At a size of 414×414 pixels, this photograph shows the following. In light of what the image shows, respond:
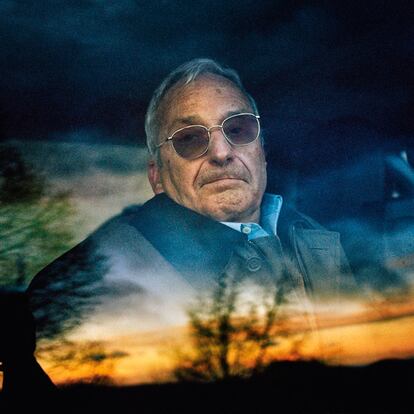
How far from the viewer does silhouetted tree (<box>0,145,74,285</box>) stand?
100 inches

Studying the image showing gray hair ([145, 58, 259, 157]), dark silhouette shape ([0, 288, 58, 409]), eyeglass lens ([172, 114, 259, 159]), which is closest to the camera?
dark silhouette shape ([0, 288, 58, 409])

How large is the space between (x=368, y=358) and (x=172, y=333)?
97 centimetres

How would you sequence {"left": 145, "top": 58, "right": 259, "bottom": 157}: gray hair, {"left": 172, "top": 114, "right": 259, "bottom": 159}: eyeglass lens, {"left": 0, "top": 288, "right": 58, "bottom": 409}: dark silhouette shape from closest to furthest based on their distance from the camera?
{"left": 0, "top": 288, "right": 58, "bottom": 409}: dark silhouette shape, {"left": 172, "top": 114, "right": 259, "bottom": 159}: eyeglass lens, {"left": 145, "top": 58, "right": 259, "bottom": 157}: gray hair

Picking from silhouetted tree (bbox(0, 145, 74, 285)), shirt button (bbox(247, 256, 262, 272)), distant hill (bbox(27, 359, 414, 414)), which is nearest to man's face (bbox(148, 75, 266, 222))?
shirt button (bbox(247, 256, 262, 272))

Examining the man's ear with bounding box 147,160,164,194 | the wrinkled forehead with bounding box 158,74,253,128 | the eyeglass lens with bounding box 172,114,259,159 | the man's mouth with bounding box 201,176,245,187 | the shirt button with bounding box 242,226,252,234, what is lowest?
the shirt button with bounding box 242,226,252,234

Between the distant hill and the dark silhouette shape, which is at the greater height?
the dark silhouette shape

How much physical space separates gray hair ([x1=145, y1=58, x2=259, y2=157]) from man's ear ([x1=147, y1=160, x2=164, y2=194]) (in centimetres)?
6

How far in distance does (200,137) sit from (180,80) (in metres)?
0.35

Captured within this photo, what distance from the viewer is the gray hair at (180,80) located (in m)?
2.66

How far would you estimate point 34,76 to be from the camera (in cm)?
268

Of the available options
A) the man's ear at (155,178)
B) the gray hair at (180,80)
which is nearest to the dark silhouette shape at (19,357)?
the man's ear at (155,178)

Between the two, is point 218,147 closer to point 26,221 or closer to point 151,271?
point 151,271

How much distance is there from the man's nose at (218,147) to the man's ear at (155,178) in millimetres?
274

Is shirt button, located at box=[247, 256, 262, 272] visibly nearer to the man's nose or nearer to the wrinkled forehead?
the man's nose
